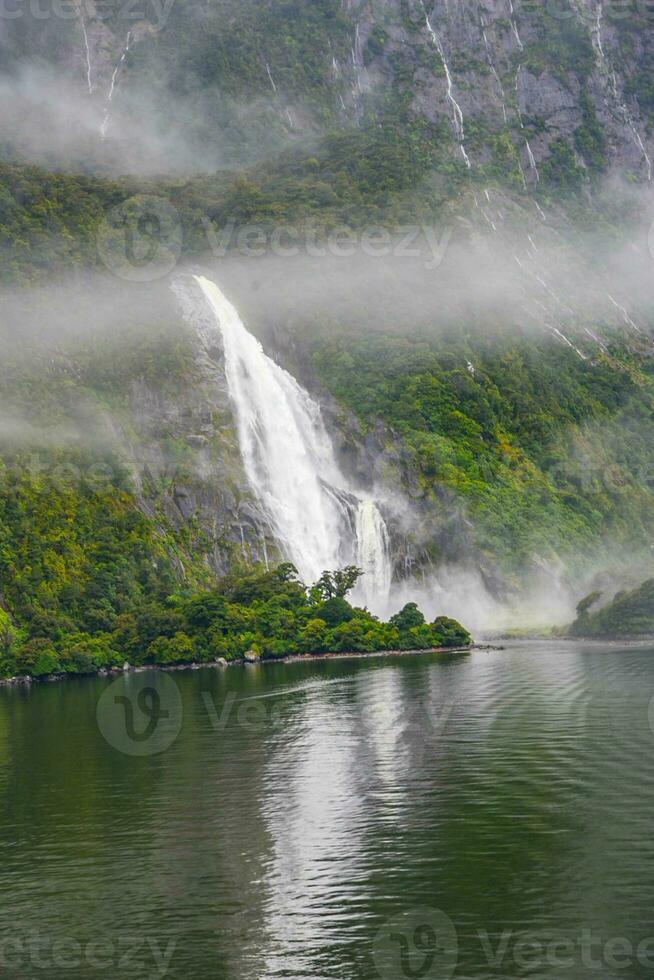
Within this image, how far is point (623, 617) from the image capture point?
421ft

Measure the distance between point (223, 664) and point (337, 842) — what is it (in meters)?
82.3

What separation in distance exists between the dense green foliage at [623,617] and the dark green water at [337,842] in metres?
53.8

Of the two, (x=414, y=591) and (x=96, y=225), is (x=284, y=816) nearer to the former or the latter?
(x=414, y=591)

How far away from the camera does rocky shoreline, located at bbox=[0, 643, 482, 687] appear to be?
117238 mm

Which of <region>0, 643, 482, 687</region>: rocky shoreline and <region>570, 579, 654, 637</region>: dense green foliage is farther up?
<region>570, 579, 654, 637</region>: dense green foliage

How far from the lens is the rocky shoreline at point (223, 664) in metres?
117

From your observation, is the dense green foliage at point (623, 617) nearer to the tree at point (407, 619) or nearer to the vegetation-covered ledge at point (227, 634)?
the vegetation-covered ledge at point (227, 634)

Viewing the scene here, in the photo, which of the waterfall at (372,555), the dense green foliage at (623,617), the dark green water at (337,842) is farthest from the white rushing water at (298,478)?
the dark green water at (337,842)

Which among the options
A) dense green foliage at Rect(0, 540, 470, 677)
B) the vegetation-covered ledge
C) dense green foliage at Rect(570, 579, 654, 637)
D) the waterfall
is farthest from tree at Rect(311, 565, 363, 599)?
dense green foliage at Rect(570, 579, 654, 637)

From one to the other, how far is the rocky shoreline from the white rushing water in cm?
2312

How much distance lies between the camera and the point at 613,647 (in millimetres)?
116125

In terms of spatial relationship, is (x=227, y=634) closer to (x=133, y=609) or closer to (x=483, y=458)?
(x=133, y=609)

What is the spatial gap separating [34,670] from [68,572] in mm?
19489

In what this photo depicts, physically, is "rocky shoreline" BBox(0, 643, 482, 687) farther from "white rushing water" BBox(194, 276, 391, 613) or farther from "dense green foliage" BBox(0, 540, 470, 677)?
"white rushing water" BBox(194, 276, 391, 613)
